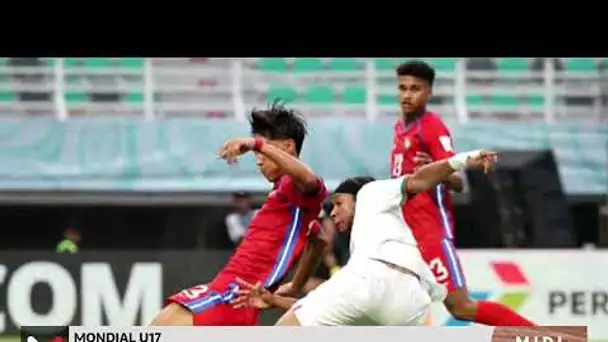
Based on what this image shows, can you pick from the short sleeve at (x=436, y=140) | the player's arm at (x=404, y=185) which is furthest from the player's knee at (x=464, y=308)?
the player's arm at (x=404, y=185)

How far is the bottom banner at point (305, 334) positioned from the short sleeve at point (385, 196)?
96 cm

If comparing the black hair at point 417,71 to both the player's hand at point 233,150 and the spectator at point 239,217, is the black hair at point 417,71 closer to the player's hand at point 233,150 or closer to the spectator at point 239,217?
the player's hand at point 233,150

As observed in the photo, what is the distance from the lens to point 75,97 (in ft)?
34.8

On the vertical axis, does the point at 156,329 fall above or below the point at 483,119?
below

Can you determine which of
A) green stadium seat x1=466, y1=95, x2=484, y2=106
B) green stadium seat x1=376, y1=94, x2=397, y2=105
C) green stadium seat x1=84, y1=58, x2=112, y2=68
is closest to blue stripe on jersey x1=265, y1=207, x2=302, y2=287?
green stadium seat x1=84, y1=58, x2=112, y2=68

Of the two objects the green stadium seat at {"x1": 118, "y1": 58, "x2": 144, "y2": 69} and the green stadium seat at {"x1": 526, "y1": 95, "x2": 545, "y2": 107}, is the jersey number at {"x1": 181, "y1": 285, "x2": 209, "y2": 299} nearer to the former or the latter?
the green stadium seat at {"x1": 118, "y1": 58, "x2": 144, "y2": 69}

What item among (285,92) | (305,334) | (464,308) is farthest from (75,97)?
(305,334)

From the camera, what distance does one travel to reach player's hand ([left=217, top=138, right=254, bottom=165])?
13.5 feet

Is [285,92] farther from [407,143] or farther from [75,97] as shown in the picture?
[407,143]

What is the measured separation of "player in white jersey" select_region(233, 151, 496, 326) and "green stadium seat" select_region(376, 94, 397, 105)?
226 inches
